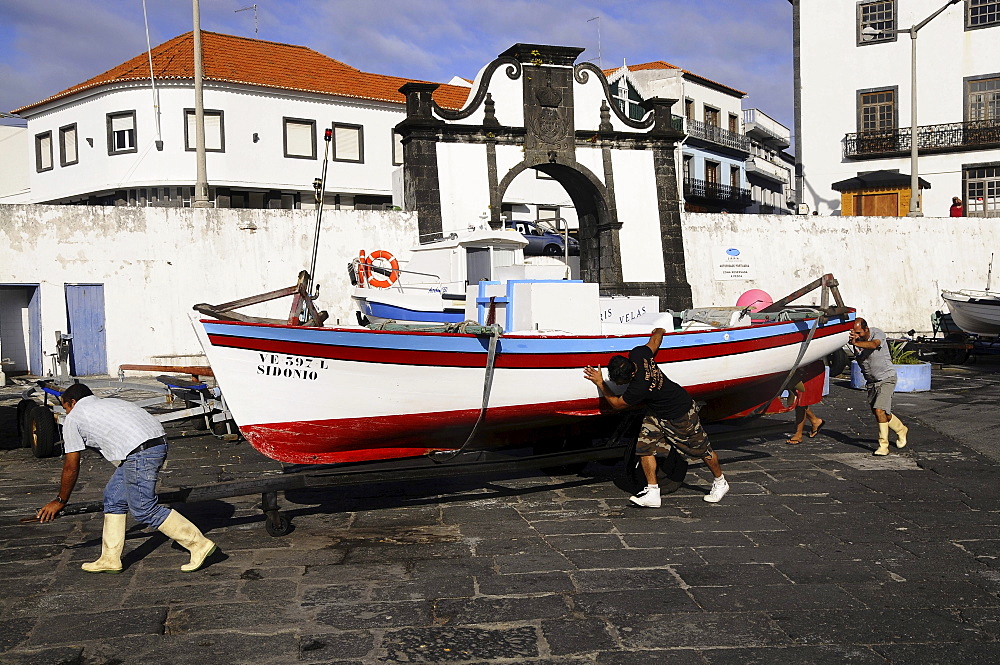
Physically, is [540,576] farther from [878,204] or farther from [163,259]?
[878,204]

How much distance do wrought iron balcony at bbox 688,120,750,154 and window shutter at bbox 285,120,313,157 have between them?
1932cm

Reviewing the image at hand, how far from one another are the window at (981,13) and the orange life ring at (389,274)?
27188mm

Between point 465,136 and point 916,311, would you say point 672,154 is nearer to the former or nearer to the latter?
point 465,136

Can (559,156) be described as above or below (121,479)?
above

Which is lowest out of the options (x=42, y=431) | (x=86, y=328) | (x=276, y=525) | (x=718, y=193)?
(x=276, y=525)

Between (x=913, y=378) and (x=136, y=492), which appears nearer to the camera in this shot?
(x=136, y=492)

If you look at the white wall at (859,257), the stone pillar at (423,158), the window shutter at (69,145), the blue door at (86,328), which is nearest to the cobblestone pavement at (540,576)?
the blue door at (86,328)

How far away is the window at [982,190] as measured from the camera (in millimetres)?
35250

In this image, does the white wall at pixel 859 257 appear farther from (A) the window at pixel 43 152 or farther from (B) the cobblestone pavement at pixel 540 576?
(A) the window at pixel 43 152

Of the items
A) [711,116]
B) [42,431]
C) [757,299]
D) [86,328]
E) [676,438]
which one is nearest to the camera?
[676,438]

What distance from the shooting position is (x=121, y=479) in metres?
5.94

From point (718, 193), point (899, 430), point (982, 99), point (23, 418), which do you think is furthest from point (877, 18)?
point (23, 418)

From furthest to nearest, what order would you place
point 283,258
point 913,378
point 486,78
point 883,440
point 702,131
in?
point 702,131
point 486,78
point 283,258
point 913,378
point 883,440

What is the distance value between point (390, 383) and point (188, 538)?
2186 mm
